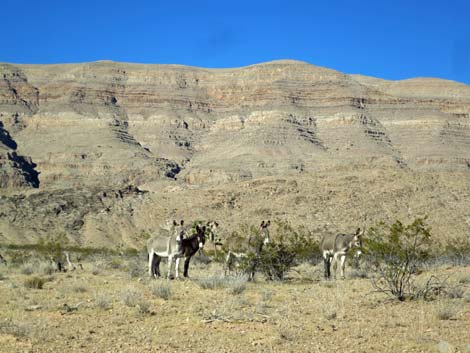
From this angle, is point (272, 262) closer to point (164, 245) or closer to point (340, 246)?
point (340, 246)

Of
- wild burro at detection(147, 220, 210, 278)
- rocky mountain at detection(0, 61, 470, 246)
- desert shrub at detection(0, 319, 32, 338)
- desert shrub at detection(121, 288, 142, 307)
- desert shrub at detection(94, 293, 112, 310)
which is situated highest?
rocky mountain at detection(0, 61, 470, 246)

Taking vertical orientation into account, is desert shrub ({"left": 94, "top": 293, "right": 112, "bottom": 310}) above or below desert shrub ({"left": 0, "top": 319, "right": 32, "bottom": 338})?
above

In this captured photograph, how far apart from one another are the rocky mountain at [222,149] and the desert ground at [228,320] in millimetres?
43331

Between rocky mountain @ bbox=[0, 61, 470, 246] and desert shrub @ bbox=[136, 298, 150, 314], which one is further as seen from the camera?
rocky mountain @ bbox=[0, 61, 470, 246]

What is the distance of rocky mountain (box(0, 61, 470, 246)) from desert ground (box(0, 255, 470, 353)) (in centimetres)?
4333

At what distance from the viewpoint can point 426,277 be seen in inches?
738

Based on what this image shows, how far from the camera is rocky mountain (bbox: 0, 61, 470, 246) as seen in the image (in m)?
69.1

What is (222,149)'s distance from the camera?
153 metres

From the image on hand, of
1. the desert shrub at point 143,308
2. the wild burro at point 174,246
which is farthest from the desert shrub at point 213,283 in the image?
the desert shrub at point 143,308

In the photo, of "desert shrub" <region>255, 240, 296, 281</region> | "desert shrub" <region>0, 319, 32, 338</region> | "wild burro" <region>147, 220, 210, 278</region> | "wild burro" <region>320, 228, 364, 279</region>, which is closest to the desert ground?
"desert shrub" <region>0, 319, 32, 338</region>

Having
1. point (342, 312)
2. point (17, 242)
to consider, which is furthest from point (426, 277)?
point (17, 242)

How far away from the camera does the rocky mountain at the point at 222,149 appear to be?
6906 centimetres

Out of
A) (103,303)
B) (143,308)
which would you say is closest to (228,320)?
(143,308)

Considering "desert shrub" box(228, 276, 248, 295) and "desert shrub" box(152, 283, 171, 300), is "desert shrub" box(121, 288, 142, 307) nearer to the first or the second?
"desert shrub" box(152, 283, 171, 300)
